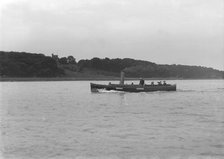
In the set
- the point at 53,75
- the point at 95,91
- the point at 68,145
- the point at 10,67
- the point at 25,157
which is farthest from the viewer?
the point at 53,75

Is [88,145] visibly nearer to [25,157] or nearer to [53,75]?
[25,157]

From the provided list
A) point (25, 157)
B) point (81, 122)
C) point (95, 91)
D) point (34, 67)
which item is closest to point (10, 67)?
point (34, 67)

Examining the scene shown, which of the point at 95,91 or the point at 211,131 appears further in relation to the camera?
the point at 95,91

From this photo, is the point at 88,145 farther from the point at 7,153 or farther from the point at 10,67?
the point at 10,67

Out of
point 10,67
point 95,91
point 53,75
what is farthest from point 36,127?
point 53,75

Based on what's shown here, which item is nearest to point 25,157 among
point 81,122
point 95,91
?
point 81,122

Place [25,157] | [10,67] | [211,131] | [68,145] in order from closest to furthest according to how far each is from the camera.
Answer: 1. [25,157]
2. [68,145]
3. [211,131]
4. [10,67]

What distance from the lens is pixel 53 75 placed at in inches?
7574

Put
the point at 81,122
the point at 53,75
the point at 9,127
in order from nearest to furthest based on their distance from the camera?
the point at 9,127 → the point at 81,122 → the point at 53,75

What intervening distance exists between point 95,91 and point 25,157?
2147 inches

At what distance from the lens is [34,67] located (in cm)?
18538

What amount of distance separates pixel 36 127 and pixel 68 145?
693cm

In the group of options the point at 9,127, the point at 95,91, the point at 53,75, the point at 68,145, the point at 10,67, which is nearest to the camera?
the point at 68,145

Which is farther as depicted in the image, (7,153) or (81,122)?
(81,122)
